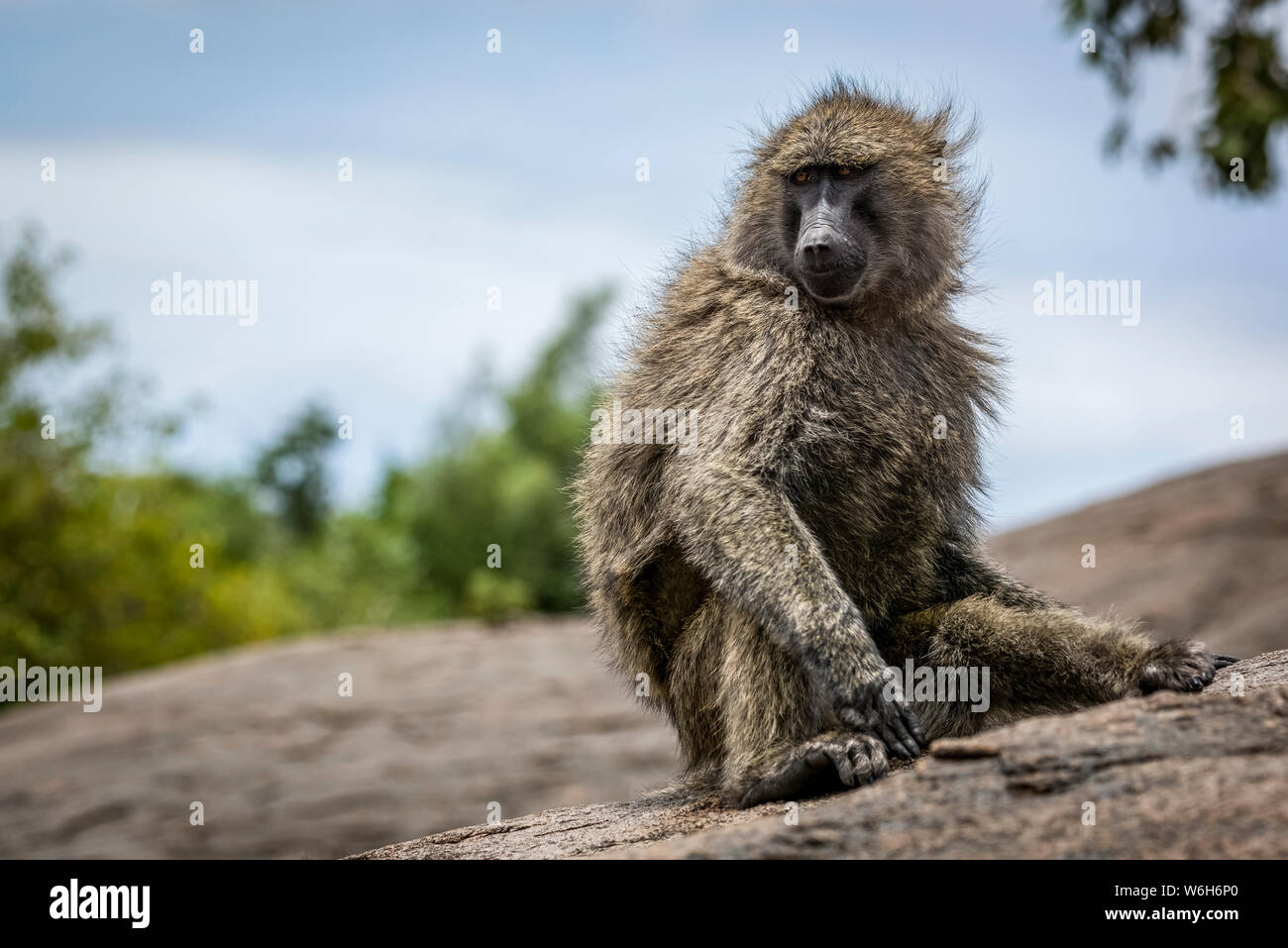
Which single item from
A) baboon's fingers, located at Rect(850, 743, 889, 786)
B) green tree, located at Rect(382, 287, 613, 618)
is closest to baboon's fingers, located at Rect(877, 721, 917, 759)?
baboon's fingers, located at Rect(850, 743, 889, 786)

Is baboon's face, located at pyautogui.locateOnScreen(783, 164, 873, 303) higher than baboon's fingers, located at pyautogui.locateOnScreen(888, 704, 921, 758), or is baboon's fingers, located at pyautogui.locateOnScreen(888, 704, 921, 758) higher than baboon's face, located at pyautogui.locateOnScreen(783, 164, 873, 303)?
baboon's face, located at pyautogui.locateOnScreen(783, 164, 873, 303)

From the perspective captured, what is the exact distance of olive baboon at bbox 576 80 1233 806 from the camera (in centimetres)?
475

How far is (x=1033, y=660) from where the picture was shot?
496 cm

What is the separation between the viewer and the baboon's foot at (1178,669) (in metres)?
4.77

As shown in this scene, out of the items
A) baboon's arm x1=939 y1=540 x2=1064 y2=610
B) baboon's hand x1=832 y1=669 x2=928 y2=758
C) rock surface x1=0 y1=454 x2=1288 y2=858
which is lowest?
rock surface x1=0 y1=454 x2=1288 y2=858

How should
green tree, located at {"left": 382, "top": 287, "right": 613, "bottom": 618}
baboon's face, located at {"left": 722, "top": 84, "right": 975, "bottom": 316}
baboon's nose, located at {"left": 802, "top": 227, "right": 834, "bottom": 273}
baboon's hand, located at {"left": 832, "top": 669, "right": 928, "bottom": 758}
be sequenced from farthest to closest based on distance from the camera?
1. green tree, located at {"left": 382, "top": 287, "right": 613, "bottom": 618}
2. baboon's face, located at {"left": 722, "top": 84, "right": 975, "bottom": 316}
3. baboon's nose, located at {"left": 802, "top": 227, "right": 834, "bottom": 273}
4. baboon's hand, located at {"left": 832, "top": 669, "right": 928, "bottom": 758}

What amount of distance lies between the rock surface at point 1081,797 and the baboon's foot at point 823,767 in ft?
0.33

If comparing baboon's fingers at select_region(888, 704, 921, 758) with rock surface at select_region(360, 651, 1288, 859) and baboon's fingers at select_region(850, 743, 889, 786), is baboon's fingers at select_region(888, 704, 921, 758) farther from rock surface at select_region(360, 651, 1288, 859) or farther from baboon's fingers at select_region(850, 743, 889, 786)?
rock surface at select_region(360, 651, 1288, 859)

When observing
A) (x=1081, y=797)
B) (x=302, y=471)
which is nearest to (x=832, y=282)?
(x=1081, y=797)

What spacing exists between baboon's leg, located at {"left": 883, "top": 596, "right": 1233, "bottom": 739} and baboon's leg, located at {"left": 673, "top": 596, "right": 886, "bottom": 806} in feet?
2.10

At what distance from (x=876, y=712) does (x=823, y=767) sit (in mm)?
302

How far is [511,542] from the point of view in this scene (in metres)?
38.0
